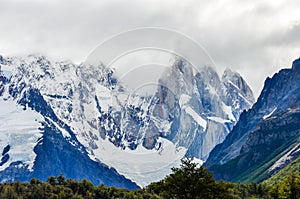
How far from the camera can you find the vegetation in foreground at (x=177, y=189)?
254 feet

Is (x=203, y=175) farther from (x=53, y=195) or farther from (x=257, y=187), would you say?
(x=257, y=187)

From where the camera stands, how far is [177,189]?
7775cm

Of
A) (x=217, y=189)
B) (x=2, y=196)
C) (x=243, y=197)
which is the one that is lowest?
(x=217, y=189)

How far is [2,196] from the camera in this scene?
156500 mm

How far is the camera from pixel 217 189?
7750 centimetres

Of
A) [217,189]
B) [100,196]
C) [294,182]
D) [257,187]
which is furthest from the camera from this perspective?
[257,187]

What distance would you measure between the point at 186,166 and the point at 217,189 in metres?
6.35

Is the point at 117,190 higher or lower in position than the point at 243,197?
higher

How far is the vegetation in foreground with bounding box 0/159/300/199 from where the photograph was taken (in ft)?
254

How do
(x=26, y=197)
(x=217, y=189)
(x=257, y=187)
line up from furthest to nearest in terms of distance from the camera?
(x=257, y=187) < (x=26, y=197) < (x=217, y=189)

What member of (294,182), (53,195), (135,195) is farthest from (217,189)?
(135,195)

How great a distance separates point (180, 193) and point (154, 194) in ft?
334

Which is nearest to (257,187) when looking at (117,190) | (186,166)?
(117,190)

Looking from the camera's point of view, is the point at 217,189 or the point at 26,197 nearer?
the point at 217,189
